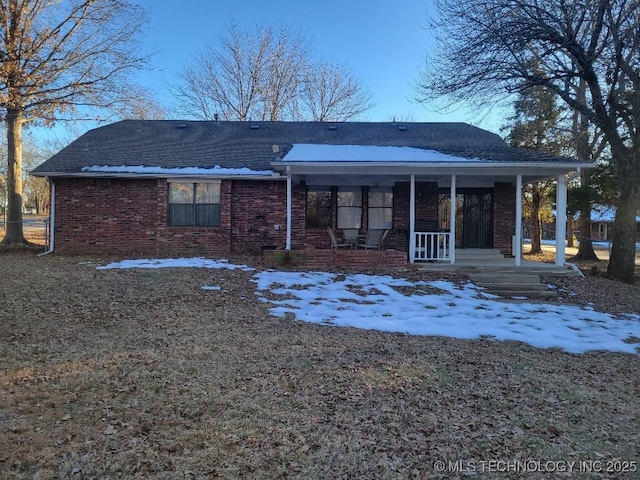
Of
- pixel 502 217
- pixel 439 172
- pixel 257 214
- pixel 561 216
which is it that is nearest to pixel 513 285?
pixel 561 216

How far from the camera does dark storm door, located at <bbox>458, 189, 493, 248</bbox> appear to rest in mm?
13914

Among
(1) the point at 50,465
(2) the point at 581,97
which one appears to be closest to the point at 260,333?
(1) the point at 50,465

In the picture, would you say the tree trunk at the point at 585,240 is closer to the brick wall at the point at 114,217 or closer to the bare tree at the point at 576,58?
the bare tree at the point at 576,58

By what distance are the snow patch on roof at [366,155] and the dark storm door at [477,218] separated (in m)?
2.75

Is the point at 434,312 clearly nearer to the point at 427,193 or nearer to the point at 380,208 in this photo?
the point at 380,208

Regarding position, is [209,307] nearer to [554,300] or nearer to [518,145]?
[554,300]

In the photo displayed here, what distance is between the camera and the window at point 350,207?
13.8 meters

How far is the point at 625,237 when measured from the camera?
12195 mm

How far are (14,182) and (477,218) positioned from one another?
628 inches

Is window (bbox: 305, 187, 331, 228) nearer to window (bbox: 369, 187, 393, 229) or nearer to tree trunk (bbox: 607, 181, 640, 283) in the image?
window (bbox: 369, 187, 393, 229)

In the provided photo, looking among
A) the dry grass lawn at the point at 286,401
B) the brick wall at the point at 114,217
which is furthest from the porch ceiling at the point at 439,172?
the dry grass lawn at the point at 286,401

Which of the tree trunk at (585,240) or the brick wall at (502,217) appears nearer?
the brick wall at (502,217)

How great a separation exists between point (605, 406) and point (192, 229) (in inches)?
465

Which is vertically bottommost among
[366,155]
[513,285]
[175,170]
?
[513,285]
